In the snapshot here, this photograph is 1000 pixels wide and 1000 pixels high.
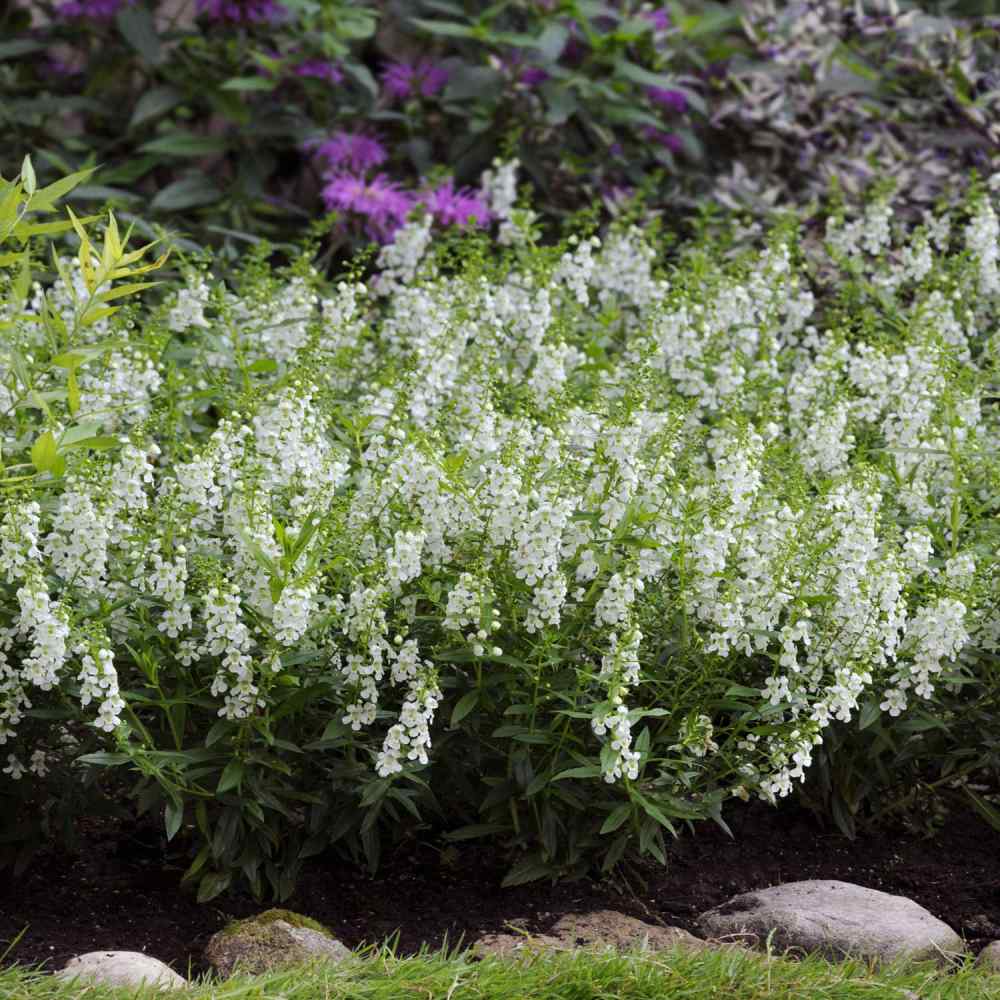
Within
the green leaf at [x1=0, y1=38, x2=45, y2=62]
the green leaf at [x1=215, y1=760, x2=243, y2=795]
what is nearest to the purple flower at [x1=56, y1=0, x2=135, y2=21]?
the green leaf at [x1=0, y1=38, x2=45, y2=62]

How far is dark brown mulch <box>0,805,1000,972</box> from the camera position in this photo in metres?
3.27

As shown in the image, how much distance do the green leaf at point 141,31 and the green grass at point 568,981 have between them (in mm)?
4463

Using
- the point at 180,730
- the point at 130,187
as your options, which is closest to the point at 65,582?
the point at 180,730

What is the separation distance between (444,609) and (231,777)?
56cm

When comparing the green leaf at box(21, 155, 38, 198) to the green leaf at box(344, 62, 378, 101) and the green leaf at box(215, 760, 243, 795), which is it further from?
the green leaf at box(344, 62, 378, 101)

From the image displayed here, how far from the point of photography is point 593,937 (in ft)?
10.5

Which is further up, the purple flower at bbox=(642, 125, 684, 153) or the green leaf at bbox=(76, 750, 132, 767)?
the purple flower at bbox=(642, 125, 684, 153)

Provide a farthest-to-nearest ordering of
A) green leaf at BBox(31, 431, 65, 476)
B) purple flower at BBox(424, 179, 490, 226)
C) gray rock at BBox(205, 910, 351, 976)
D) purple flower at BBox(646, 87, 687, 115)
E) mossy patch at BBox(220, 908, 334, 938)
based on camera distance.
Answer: purple flower at BBox(646, 87, 687, 115), purple flower at BBox(424, 179, 490, 226), mossy patch at BBox(220, 908, 334, 938), gray rock at BBox(205, 910, 351, 976), green leaf at BBox(31, 431, 65, 476)

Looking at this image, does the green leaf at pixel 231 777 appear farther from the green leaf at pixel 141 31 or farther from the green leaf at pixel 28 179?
the green leaf at pixel 141 31

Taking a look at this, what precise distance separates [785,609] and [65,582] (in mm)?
1586

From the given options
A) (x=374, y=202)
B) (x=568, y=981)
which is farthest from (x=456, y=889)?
(x=374, y=202)

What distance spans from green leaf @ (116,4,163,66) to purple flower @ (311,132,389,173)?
2.67ft

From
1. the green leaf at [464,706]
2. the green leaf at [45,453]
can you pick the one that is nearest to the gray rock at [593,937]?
the green leaf at [464,706]

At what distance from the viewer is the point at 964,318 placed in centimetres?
480
